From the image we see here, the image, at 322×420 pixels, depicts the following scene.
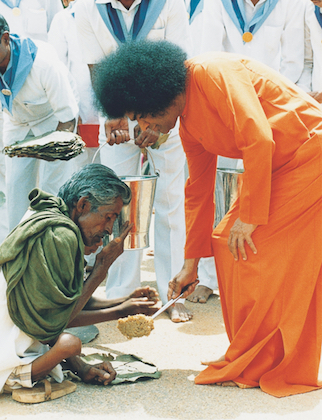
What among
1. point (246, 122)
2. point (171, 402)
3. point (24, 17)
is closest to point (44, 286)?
point (171, 402)

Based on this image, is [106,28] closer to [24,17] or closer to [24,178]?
[24,178]

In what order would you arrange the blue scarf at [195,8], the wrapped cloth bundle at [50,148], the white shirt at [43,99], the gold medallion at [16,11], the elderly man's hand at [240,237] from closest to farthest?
the elderly man's hand at [240,237] < the wrapped cloth bundle at [50,148] < the white shirt at [43,99] < the gold medallion at [16,11] < the blue scarf at [195,8]

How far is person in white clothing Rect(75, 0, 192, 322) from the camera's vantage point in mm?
4125

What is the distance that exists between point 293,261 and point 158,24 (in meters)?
2.14

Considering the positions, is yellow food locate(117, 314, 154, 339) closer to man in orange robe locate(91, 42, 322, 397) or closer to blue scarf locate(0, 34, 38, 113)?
man in orange robe locate(91, 42, 322, 397)

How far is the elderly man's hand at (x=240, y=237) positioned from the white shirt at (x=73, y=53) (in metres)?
2.79

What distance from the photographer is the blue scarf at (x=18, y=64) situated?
162 inches

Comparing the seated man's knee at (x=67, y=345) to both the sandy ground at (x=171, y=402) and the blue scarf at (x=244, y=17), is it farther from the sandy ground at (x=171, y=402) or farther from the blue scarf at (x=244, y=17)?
the blue scarf at (x=244, y=17)

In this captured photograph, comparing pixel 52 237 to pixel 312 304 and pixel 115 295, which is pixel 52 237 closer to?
pixel 312 304

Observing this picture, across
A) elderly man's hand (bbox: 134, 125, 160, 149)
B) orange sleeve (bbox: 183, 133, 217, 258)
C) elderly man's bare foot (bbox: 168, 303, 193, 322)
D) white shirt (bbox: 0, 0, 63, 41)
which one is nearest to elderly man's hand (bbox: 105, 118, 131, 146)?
elderly man's hand (bbox: 134, 125, 160, 149)

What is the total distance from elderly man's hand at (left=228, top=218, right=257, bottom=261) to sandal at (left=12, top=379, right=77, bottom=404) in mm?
1082

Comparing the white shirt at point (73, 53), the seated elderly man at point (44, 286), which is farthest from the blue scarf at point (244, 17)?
the seated elderly man at point (44, 286)

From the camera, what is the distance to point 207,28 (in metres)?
4.64

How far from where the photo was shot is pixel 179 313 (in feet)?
13.7
